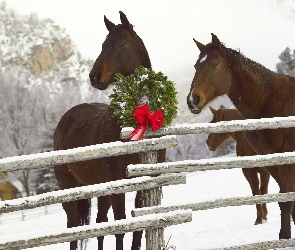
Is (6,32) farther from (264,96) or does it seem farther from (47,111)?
(264,96)

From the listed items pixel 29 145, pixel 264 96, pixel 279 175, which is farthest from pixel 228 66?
pixel 29 145

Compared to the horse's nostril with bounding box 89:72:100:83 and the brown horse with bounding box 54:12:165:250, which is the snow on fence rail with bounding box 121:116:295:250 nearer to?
the brown horse with bounding box 54:12:165:250

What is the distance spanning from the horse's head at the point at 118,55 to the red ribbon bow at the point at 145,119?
114 centimetres

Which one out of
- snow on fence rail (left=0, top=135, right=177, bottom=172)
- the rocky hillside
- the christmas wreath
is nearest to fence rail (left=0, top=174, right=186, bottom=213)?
snow on fence rail (left=0, top=135, right=177, bottom=172)

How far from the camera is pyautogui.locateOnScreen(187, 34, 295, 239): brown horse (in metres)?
5.98

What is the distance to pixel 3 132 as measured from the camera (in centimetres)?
3200

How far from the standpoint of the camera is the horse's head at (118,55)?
567 cm

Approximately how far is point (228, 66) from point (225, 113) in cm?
395

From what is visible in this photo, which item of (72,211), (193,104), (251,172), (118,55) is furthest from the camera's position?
(251,172)

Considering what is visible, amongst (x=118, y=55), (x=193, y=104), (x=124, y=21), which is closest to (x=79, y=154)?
(x=118, y=55)

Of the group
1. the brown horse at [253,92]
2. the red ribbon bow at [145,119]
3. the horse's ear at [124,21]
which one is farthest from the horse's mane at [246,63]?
the red ribbon bow at [145,119]

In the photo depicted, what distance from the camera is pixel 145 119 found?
466 centimetres

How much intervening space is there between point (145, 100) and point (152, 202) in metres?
1.05

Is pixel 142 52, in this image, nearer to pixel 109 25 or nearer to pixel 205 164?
pixel 109 25
